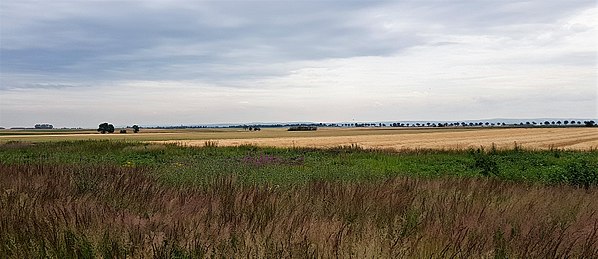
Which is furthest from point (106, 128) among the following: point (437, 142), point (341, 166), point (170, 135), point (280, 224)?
point (280, 224)

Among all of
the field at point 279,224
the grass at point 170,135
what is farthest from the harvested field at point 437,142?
the field at point 279,224

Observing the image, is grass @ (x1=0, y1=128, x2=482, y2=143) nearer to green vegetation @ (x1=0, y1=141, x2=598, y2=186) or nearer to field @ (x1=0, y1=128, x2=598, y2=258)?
green vegetation @ (x1=0, y1=141, x2=598, y2=186)

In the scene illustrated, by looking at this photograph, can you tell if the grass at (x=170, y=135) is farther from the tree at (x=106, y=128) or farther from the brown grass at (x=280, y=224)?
the brown grass at (x=280, y=224)

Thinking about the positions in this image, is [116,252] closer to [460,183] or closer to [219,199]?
[219,199]

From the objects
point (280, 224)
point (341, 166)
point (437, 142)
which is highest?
point (280, 224)

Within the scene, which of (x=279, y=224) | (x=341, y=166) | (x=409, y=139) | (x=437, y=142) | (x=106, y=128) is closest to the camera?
(x=279, y=224)

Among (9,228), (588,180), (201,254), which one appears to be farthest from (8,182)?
(588,180)

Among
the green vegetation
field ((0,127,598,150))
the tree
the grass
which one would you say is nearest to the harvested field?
field ((0,127,598,150))

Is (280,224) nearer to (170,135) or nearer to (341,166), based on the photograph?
(341,166)

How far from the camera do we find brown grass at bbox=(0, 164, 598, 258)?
3684 millimetres

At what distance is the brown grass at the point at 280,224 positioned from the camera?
12.1ft

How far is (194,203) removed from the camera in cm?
545

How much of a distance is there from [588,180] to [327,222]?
10774 mm

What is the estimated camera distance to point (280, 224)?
433 cm
